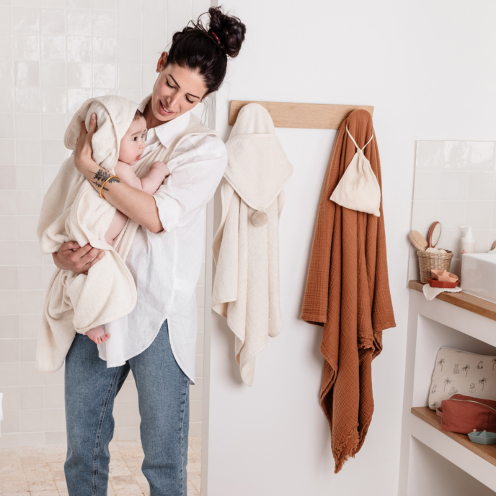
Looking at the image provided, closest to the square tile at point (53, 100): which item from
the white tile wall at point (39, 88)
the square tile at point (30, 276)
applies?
the white tile wall at point (39, 88)

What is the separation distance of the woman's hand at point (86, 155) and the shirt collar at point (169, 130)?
17cm

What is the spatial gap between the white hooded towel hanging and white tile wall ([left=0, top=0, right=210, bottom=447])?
1.14 meters

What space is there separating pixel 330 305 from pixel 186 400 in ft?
2.04

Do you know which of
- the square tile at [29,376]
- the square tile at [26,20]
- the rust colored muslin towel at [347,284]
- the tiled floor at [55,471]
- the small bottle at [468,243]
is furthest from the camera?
the square tile at [29,376]

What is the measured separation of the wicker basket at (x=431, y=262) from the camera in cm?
188

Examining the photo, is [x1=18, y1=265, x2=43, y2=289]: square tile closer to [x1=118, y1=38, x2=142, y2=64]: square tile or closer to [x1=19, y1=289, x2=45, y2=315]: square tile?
[x1=19, y1=289, x2=45, y2=315]: square tile

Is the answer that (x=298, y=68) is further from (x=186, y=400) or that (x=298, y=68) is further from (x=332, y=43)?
(x=186, y=400)

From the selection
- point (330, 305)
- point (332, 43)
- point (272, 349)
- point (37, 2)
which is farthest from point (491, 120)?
point (37, 2)

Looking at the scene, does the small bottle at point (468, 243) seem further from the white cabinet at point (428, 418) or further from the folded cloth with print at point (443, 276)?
the white cabinet at point (428, 418)

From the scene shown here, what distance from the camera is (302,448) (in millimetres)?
1968

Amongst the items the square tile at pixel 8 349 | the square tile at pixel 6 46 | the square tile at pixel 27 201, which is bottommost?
the square tile at pixel 8 349

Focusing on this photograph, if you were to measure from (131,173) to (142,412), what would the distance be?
0.59 metres

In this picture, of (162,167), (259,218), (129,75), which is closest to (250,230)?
(259,218)

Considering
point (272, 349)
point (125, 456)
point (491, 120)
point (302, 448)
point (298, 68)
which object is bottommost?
point (125, 456)
